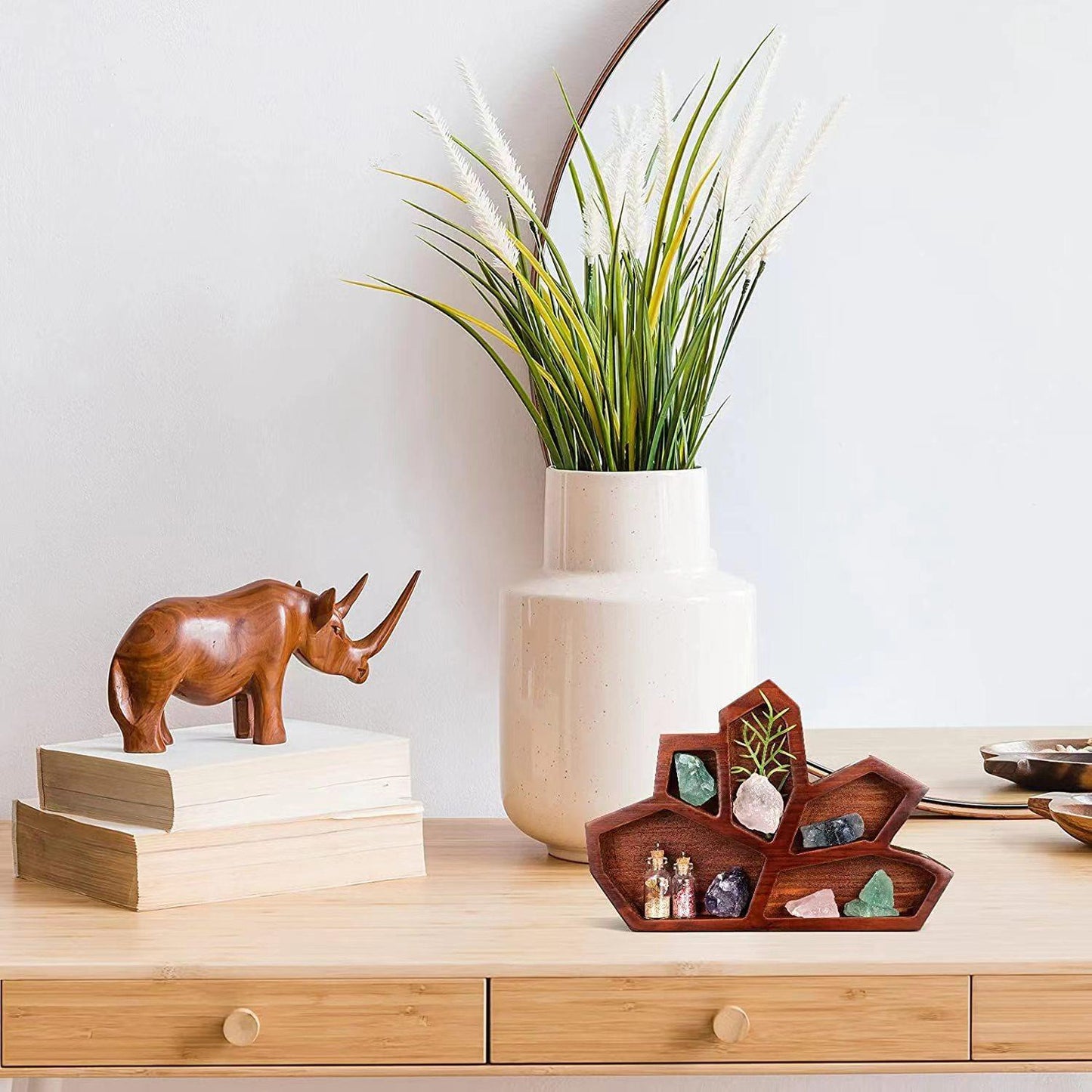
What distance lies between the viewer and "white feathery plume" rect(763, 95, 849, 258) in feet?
3.09

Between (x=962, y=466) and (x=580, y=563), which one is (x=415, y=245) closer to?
(x=580, y=563)

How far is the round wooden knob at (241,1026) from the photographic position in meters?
0.77

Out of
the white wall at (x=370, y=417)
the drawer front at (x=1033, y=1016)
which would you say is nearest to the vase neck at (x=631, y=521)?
the white wall at (x=370, y=417)

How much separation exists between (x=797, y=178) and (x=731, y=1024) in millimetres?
570

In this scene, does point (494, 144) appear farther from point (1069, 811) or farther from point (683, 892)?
point (1069, 811)

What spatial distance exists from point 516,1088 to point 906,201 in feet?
2.97

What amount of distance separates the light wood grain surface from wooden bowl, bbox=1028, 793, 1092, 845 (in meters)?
0.02

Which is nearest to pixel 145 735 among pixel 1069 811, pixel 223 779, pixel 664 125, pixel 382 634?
pixel 223 779

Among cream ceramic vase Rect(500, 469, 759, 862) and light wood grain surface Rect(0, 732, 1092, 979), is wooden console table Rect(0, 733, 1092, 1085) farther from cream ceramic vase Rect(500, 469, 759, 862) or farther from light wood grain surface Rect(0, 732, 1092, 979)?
cream ceramic vase Rect(500, 469, 759, 862)

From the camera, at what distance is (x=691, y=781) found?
85cm

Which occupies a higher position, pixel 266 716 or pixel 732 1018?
pixel 266 716

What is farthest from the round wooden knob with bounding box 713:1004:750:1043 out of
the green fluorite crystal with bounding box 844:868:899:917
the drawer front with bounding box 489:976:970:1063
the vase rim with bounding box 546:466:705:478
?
the vase rim with bounding box 546:466:705:478

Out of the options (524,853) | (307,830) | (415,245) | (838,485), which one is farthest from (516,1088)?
(415,245)

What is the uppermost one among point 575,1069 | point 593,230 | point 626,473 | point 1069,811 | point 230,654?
point 593,230
